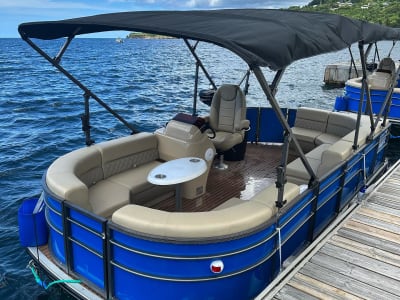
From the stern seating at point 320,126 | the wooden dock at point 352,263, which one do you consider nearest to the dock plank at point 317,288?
the wooden dock at point 352,263

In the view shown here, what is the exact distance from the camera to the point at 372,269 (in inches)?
185

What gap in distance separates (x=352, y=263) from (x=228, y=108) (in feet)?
14.3

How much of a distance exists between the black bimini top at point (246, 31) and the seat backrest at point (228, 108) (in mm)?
2527

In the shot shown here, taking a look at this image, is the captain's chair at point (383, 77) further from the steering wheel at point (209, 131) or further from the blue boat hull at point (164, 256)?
the blue boat hull at point (164, 256)

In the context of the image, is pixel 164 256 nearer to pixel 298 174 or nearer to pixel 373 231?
pixel 373 231

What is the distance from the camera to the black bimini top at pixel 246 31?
3713 millimetres

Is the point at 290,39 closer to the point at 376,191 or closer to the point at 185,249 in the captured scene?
the point at 185,249

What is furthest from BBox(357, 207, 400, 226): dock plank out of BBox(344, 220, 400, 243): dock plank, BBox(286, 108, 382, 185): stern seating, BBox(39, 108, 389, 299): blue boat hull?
BBox(39, 108, 389, 299): blue boat hull

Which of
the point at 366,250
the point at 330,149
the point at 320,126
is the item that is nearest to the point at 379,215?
the point at 366,250

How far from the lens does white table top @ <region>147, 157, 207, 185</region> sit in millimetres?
5000

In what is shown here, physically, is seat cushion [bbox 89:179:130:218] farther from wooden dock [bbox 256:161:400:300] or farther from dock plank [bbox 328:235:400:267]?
dock plank [bbox 328:235:400:267]

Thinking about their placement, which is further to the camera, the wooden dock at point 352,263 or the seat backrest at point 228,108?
the seat backrest at point 228,108

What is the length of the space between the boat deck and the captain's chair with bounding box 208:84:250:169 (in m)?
0.44

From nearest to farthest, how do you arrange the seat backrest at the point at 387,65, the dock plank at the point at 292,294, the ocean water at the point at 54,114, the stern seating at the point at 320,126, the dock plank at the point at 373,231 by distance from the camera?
the dock plank at the point at 292,294
the dock plank at the point at 373,231
the ocean water at the point at 54,114
the stern seating at the point at 320,126
the seat backrest at the point at 387,65
